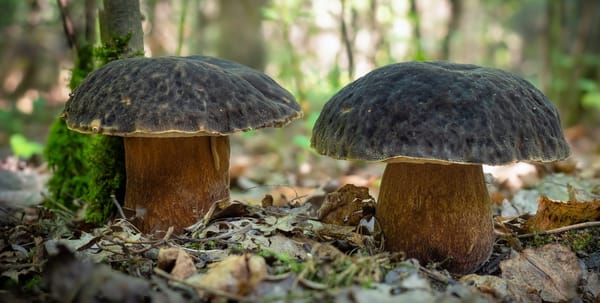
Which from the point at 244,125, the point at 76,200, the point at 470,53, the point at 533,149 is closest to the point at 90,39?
the point at 76,200

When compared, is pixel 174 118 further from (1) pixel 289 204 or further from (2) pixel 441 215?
(2) pixel 441 215

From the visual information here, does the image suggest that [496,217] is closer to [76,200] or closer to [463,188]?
[463,188]

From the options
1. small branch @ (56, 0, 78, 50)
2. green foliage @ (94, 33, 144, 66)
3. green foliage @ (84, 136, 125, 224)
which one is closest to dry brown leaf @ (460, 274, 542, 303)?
green foliage @ (84, 136, 125, 224)

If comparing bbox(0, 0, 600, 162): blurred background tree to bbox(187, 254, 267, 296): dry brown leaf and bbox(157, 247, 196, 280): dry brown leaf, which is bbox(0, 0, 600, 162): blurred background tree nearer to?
bbox(157, 247, 196, 280): dry brown leaf

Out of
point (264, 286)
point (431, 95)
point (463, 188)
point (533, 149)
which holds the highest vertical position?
point (431, 95)

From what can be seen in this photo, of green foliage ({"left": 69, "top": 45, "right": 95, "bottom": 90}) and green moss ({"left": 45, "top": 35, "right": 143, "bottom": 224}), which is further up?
green foliage ({"left": 69, "top": 45, "right": 95, "bottom": 90})

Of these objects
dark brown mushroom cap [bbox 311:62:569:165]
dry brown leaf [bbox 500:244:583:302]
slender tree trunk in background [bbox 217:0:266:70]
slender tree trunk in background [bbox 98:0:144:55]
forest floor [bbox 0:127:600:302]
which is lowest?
dry brown leaf [bbox 500:244:583:302]
